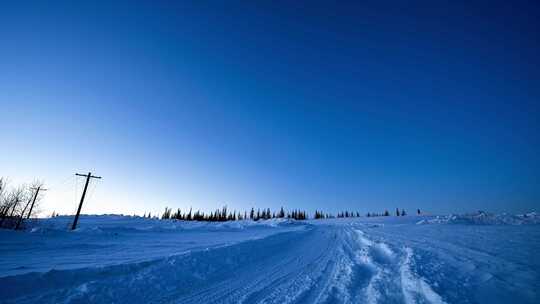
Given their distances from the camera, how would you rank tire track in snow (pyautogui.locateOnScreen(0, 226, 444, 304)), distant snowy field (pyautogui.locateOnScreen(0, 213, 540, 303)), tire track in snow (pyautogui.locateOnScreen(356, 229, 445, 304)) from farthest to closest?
1. tire track in snow (pyautogui.locateOnScreen(0, 226, 444, 304))
2. distant snowy field (pyautogui.locateOnScreen(0, 213, 540, 303))
3. tire track in snow (pyautogui.locateOnScreen(356, 229, 445, 304))

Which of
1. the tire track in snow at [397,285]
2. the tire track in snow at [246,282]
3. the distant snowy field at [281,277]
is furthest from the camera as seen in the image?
the tire track in snow at [246,282]

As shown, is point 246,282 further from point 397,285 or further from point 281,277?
point 397,285

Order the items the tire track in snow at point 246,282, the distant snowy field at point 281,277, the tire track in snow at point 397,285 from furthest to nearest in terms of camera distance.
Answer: the tire track in snow at point 246,282, the distant snowy field at point 281,277, the tire track in snow at point 397,285

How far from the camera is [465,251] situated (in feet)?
21.7

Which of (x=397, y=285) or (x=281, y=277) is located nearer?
(x=397, y=285)

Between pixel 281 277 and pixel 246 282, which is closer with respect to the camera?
pixel 246 282

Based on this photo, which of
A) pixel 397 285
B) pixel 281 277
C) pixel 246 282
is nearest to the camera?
pixel 397 285

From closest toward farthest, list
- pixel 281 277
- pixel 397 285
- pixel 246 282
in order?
pixel 397 285 < pixel 246 282 < pixel 281 277

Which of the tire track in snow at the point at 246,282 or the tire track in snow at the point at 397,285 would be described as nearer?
the tire track in snow at the point at 397,285

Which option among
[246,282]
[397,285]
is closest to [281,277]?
[246,282]

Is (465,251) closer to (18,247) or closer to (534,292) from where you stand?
(534,292)

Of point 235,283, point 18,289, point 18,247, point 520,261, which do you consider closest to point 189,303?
point 235,283

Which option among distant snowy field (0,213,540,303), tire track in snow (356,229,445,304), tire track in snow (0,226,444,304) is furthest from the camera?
tire track in snow (0,226,444,304)

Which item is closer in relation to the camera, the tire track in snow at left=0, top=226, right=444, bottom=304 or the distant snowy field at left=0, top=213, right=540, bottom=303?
the distant snowy field at left=0, top=213, right=540, bottom=303
